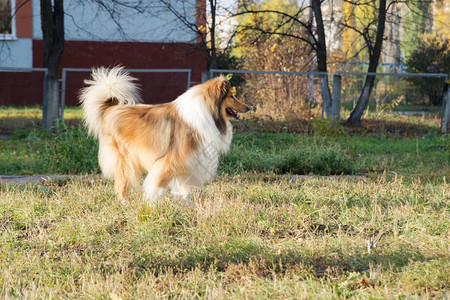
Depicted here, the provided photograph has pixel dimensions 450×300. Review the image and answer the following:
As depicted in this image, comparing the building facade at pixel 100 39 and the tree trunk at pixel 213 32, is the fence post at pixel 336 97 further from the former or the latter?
the building facade at pixel 100 39

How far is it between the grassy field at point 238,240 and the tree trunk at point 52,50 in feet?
18.6

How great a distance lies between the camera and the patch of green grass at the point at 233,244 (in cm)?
405

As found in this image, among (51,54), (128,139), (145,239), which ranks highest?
(51,54)

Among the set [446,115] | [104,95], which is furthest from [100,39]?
[104,95]

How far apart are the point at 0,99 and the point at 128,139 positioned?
27.6 ft

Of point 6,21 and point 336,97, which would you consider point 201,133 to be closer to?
point 336,97

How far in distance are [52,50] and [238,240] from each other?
10264 millimetres

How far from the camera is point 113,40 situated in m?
20.1

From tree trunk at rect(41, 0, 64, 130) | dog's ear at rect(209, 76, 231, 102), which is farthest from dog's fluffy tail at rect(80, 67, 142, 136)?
tree trunk at rect(41, 0, 64, 130)

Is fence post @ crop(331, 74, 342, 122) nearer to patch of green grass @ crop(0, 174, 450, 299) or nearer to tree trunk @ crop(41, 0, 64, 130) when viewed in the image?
tree trunk @ crop(41, 0, 64, 130)

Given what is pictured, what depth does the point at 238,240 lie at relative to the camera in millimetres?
5066

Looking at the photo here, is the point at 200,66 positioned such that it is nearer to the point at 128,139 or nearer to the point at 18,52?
the point at 18,52

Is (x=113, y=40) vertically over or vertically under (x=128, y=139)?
over

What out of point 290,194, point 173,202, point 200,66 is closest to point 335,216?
point 290,194
